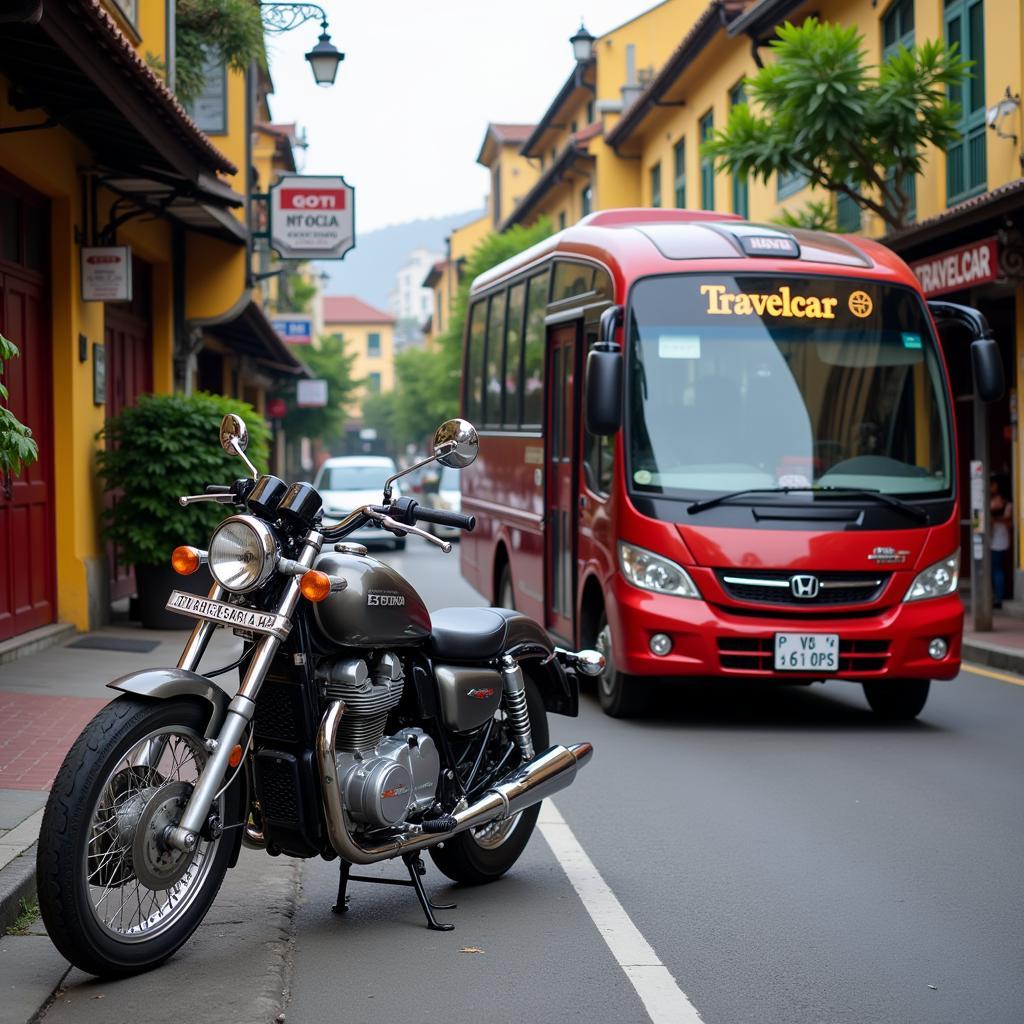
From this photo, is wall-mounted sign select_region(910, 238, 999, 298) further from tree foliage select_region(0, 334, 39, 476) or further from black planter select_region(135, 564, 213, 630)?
tree foliage select_region(0, 334, 39, 476)

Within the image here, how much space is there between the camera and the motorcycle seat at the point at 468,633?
5453 millimetres

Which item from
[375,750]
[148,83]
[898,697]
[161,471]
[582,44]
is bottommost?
[898,697]

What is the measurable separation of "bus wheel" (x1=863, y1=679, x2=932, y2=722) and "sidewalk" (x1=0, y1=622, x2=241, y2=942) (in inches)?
158

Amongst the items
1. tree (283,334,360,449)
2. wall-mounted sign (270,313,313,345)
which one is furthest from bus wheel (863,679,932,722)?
tree (283,334,360,449)

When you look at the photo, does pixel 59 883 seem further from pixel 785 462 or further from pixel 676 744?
pixel 785 462

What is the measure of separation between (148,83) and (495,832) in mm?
6568

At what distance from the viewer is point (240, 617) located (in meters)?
4.61

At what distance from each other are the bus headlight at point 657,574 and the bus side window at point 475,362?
6115 millimetres

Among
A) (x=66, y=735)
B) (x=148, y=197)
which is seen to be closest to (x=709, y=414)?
(x=66, y=735)

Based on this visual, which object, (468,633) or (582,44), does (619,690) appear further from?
(582,44)

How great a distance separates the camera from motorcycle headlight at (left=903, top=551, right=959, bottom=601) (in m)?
9.56

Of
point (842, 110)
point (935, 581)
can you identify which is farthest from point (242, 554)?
point (842, 110)

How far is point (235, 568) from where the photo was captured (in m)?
4.61

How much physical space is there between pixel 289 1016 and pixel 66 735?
4210 millimetres
